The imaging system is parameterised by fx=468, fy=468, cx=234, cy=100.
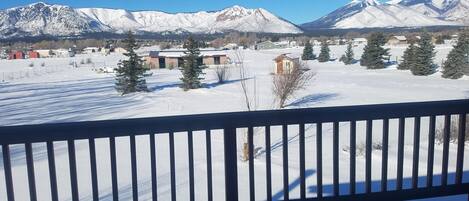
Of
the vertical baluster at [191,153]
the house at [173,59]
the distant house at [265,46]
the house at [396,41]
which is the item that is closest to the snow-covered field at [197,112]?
the vertical baluster at [191,153]

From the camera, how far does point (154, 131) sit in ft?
8.66

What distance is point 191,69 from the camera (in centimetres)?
2853

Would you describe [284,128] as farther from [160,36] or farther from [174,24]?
[174,24]

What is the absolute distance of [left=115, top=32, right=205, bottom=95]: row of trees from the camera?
28.0m

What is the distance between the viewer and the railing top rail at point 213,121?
248 centimetres

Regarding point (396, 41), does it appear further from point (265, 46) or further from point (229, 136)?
point (229, 136)

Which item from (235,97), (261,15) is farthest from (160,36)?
(235,97)

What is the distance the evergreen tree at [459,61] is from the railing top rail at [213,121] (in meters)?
31.2

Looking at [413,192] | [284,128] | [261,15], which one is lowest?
[413,192]

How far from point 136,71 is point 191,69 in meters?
3.40

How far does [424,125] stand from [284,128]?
379 inches

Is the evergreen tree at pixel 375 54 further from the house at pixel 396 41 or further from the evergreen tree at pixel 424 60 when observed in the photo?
the house at pixel 396 41

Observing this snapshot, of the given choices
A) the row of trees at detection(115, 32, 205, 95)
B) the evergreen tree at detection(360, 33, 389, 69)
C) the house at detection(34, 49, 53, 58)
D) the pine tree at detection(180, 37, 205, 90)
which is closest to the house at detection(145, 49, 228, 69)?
the evergreen tree at detection(360, 33, 389, 69)

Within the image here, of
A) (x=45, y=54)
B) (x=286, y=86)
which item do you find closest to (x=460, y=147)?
(x=286, y=86)
